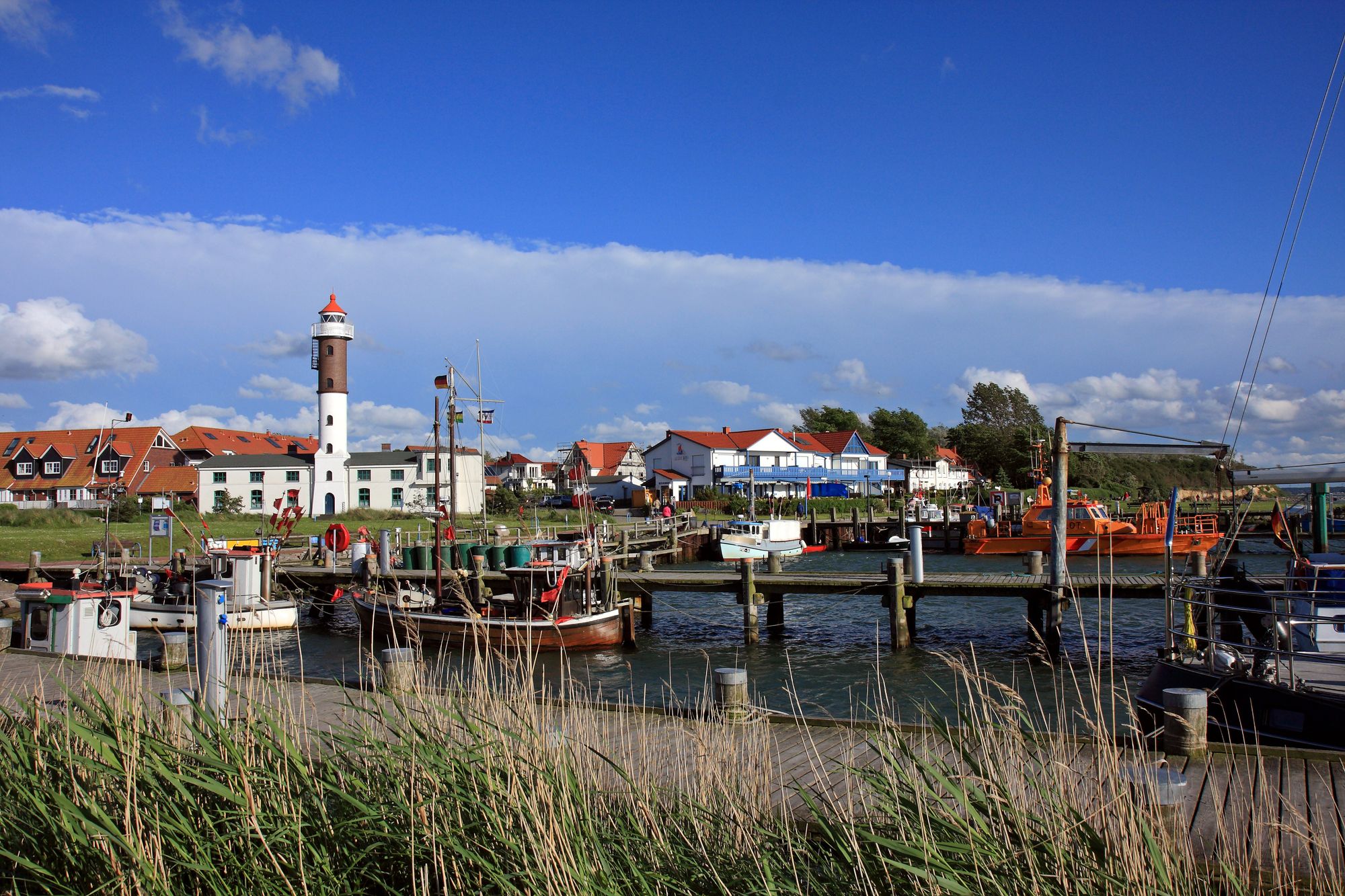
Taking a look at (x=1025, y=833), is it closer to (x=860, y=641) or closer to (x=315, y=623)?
(x=860, y=641)

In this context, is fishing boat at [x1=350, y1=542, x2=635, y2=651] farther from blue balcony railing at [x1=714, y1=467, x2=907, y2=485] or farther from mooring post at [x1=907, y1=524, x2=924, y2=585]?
blue balcony railing at [x1=714, y1=467, x2=907, y2=485]

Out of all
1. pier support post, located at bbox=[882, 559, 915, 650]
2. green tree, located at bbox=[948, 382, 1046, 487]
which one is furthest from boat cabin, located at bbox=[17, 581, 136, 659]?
green tree, located at bbox=[948, 382, 1046, 487]

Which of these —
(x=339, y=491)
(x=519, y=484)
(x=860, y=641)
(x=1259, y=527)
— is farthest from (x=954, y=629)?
(x=519, y=484)

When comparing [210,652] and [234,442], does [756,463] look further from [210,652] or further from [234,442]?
[210,652]

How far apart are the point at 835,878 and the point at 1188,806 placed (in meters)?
3.59

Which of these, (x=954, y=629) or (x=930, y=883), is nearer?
(x=930, y=883)

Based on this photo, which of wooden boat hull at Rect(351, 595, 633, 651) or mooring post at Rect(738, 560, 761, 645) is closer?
wooden boat hull at Rect(351, 595, 633, 651)

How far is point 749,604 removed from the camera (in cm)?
2342

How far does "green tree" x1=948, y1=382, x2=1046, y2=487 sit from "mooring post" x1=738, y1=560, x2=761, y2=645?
2851 inches

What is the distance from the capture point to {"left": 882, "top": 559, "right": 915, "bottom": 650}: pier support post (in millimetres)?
21734

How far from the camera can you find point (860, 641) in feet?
77.0

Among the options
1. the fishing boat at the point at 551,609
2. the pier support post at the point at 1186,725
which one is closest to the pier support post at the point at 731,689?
the pier support post at the point at 1186,725

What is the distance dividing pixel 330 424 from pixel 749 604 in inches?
2109

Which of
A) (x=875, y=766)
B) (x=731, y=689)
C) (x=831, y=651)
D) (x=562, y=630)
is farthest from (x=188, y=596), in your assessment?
(x=875, y=766)
